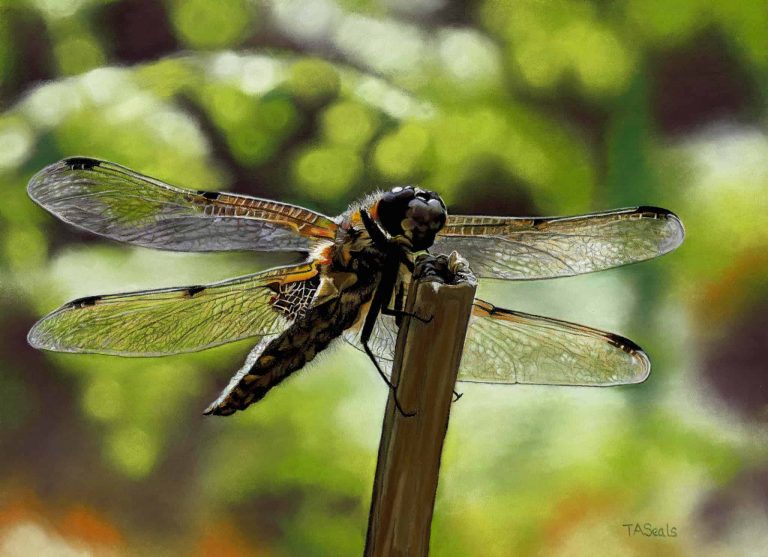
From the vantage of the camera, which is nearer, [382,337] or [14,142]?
[382,337]

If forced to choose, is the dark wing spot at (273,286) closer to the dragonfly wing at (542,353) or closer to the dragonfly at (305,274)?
the dragonfly at (305,274)

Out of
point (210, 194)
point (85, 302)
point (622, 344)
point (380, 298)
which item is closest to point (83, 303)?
point (85, 302)

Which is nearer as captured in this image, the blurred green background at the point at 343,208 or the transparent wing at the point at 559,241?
the transparent wing at the point at 559,241

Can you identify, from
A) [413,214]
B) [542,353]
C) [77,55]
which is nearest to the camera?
[413,214]

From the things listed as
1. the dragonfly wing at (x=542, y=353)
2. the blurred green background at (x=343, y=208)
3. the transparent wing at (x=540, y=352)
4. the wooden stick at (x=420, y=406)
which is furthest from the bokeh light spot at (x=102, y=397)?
the wooden stick at (x=420, y=406)

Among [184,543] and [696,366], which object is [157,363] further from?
[696,366]

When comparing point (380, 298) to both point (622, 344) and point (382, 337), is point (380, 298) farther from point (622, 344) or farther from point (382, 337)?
point (622, 344)

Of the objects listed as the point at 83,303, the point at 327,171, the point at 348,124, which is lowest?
the point at 83,303
